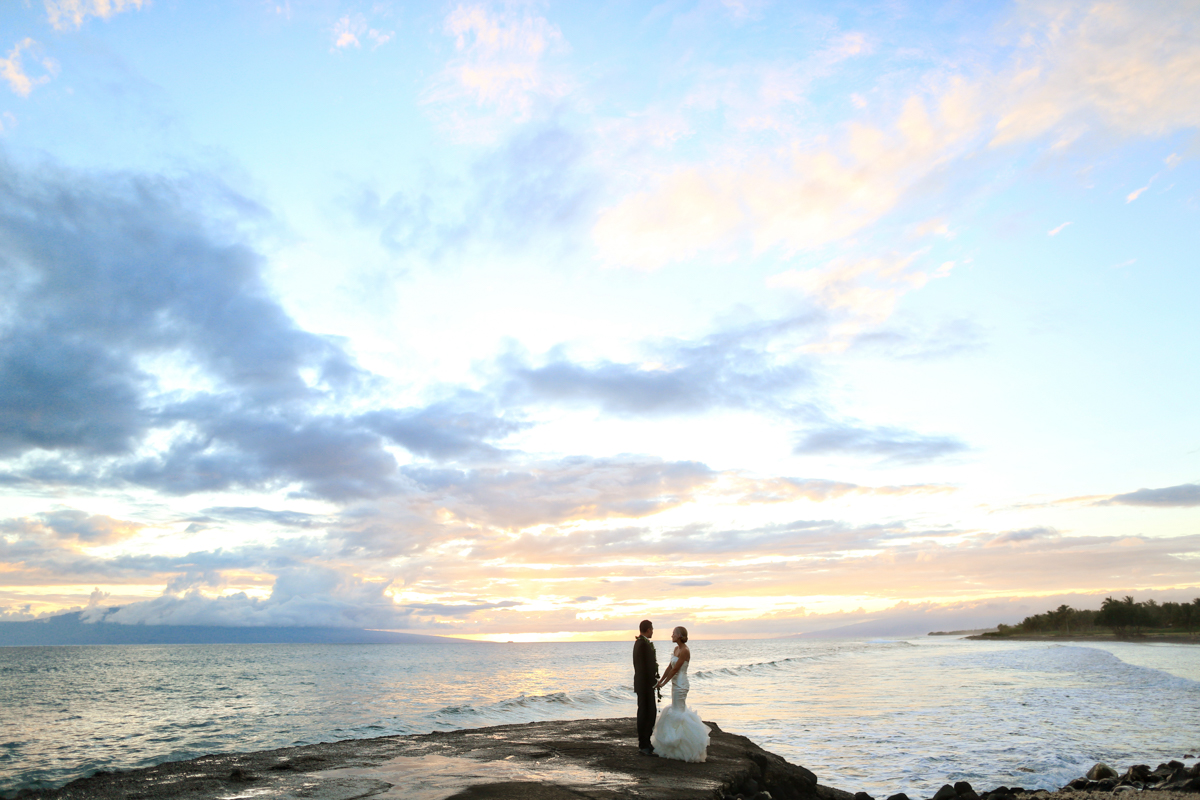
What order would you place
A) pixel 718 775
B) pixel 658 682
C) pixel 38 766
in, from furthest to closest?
pixel 38 766
pixel 658 682
pixel 718 775

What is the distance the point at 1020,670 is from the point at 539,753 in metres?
54.1

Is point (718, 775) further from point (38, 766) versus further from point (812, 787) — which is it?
point (38, 766)

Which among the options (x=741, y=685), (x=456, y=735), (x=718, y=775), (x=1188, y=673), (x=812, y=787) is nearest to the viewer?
(x=718, y=775)

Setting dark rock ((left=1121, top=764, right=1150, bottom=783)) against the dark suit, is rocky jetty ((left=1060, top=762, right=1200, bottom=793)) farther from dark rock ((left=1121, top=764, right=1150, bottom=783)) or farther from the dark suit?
the dark suit

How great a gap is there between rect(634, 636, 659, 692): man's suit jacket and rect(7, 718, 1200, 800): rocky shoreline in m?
1.40

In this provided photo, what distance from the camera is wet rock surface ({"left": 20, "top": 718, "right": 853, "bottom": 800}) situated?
10.4 meters

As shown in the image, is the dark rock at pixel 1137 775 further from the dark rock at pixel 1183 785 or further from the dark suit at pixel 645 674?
the dark suit at pixel 645 674

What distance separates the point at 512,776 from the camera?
11.4 m

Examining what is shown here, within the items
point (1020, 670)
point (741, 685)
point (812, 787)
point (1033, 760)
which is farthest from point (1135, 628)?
point (812, 787)

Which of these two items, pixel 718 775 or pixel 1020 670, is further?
pixel 1020 670

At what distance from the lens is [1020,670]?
52.7 metres

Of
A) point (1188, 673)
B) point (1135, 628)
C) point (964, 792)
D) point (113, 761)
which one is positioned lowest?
point (1135, 628)


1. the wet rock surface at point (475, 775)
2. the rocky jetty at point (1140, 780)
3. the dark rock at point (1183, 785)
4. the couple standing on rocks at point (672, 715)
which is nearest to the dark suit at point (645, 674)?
the couple standing on rocks at point (672, 715)

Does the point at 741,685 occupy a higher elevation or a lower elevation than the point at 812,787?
lower
